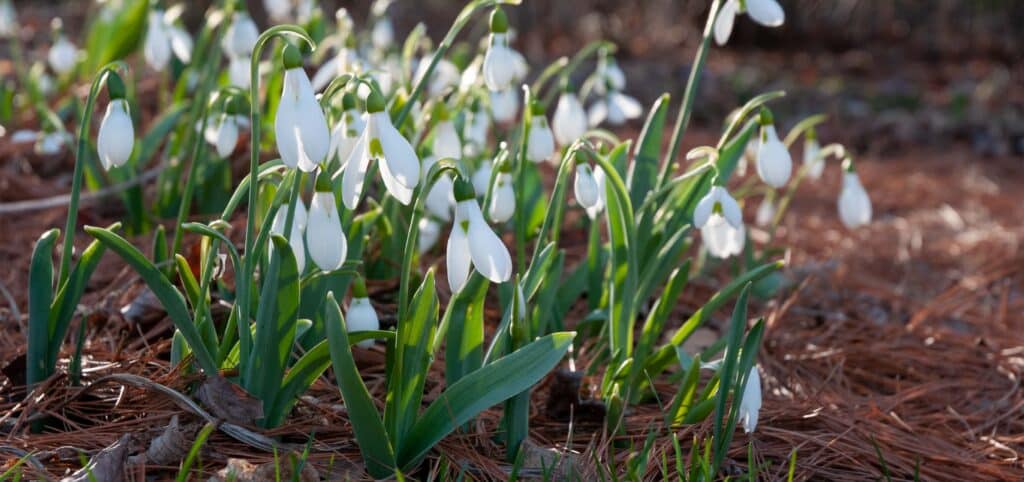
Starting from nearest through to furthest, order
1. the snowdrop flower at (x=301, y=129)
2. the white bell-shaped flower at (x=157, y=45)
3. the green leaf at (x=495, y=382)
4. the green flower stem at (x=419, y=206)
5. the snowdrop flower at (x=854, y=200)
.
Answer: the snowdrop flower at (x=301, y=129)
the green flower stem at (x=419, y=206)
the green leaf at (x=495, y=382)
the snowdrop flower at (x=854, y=200)
the white bell-shaped flower at (x=157, y=45)

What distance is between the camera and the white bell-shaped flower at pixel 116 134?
1.49m

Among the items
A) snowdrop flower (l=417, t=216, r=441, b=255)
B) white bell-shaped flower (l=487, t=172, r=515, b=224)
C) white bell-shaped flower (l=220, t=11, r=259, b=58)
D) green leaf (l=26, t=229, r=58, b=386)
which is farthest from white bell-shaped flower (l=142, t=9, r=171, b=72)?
white bell-shaped flower (l=487, t=172, r=515, b=224)

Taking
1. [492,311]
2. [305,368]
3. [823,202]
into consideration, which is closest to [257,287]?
[305,368]

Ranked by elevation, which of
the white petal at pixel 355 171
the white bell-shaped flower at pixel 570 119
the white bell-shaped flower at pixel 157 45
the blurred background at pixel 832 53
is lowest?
the blurred background at pixel 832 53

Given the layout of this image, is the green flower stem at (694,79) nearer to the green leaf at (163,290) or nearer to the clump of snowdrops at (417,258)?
the clump of snowdrops at (417,258)

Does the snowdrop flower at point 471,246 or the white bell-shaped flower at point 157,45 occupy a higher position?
the white bell-shaped flower at point 157,45

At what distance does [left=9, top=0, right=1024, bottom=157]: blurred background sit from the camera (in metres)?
5.61

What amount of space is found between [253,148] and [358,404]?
0.37 metres

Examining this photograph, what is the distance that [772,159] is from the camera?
6.00ft

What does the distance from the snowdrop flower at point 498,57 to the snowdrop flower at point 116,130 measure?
1.80 feet

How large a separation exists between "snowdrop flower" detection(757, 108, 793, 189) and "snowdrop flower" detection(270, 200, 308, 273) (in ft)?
2.50

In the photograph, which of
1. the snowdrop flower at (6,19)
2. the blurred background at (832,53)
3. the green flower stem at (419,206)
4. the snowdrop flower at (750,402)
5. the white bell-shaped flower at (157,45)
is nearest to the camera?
the green flower stem at (419,206)

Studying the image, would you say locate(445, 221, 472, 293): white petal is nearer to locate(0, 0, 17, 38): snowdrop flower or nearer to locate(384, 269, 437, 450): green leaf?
locate(384, 269, 437, 450): green leaf

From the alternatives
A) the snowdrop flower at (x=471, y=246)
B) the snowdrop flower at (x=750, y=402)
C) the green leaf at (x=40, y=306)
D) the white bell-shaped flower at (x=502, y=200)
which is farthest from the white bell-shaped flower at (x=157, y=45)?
the snowdrop flower at (x=750, y=402)
